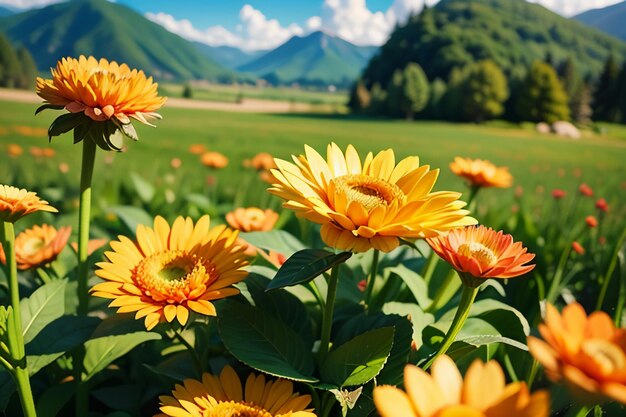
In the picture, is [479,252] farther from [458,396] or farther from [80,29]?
[80,29]

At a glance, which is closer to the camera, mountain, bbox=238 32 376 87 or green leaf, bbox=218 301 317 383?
green leaf, bbox=218 301 317 383

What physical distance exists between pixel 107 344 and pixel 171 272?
156 millimetres

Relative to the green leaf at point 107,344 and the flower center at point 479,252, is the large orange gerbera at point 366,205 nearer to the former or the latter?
the flower center at point 479,252

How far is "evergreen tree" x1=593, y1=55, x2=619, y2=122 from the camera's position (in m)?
19.5

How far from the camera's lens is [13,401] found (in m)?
0.76

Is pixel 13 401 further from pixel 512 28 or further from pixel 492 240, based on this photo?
pixel 512 28

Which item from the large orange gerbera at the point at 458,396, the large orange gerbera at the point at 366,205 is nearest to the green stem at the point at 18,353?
the large orange gerbera at the point at 366,205

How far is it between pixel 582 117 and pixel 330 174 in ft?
75.0

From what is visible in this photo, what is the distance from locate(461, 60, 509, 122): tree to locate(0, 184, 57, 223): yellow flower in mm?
22766

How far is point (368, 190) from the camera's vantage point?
630 millimetres

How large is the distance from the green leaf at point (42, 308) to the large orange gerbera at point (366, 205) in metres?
0.41

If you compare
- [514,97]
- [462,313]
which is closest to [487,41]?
[514,97]

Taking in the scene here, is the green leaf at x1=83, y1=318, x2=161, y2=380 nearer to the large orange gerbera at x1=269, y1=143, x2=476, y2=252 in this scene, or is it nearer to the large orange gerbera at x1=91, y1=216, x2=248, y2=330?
the large orange gerbera at x1=91, y1=216, x2=248, y2=330

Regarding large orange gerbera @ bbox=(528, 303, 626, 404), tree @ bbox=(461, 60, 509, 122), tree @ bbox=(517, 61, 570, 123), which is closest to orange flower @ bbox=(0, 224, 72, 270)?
large orange gerbera @ bbox=(528, 303, 626, 404)
